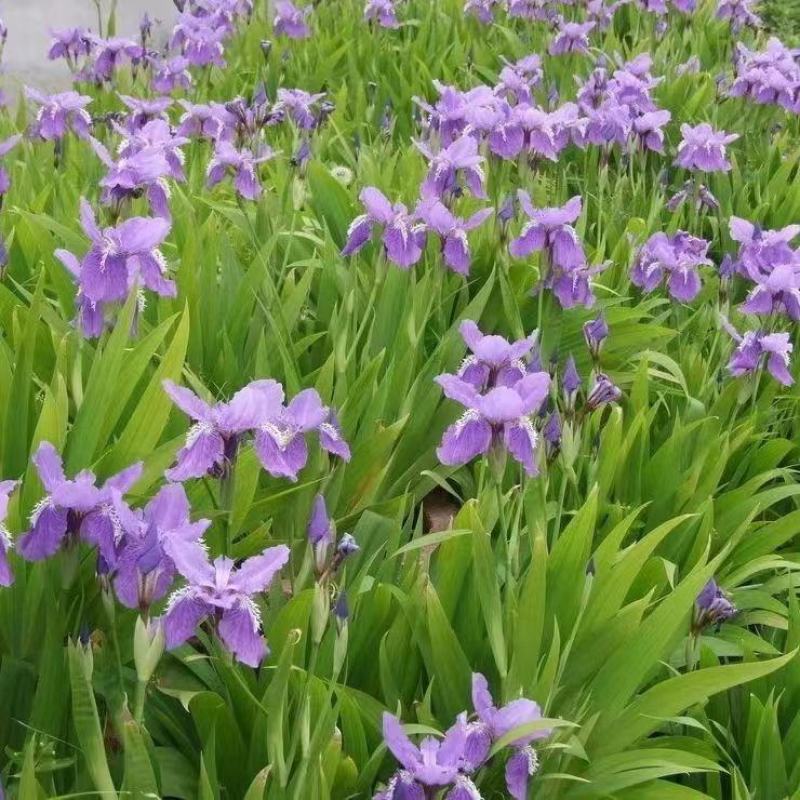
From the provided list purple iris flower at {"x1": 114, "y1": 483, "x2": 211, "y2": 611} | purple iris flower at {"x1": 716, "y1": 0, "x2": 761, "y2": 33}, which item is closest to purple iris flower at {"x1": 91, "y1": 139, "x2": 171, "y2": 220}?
purple iris flower at {"x1": 114, "y1": 483, "x2": 211, "y2": 611}

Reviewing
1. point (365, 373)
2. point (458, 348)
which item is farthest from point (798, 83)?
point (365, 373)

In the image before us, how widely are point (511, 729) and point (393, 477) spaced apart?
1003mm

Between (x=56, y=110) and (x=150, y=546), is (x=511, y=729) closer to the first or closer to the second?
(x=150, y=546)

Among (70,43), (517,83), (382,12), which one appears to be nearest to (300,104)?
(517,83)

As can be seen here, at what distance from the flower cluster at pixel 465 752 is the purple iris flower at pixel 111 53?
317cm

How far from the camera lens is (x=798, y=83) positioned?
159 inches

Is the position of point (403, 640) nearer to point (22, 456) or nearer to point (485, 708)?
point (485, 708)

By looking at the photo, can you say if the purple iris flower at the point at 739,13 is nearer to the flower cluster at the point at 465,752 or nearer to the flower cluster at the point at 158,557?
the flower cluster at the point at 465,752

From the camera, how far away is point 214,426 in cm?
145

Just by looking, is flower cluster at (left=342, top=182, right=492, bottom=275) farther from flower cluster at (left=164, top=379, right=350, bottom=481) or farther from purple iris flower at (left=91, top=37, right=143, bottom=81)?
purple iris flower at (left=91, top=37, right=143, bottom=81)

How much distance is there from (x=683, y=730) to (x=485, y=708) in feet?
1.94

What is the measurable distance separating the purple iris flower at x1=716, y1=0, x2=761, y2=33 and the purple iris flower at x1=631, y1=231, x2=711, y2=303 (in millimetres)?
3110

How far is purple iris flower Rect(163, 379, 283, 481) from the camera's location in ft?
4.68

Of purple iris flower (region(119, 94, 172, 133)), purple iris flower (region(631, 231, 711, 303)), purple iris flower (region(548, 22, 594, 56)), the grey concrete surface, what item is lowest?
the grey concrete surface
